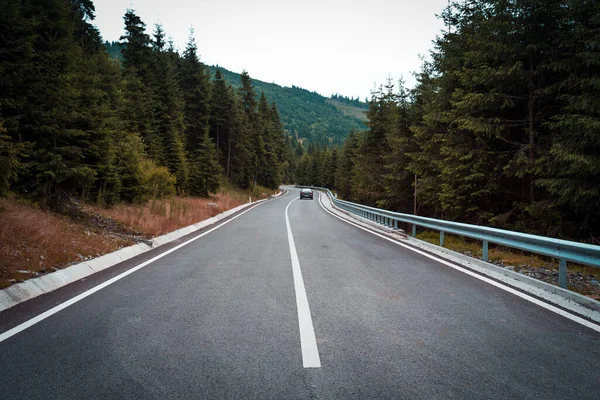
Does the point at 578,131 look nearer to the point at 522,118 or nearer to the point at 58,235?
the point at 522,118

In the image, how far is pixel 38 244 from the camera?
6.97 metres

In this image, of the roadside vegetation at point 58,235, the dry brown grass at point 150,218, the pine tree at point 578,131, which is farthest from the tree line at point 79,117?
the pine tree at point 578,131

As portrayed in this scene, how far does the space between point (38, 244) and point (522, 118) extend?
1561 cm

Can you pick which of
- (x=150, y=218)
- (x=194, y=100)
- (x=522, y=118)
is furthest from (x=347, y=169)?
(x=150, y=218)

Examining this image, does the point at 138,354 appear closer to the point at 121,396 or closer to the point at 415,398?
the point at 121,396

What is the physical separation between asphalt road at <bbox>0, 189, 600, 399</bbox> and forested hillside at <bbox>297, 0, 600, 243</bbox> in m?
6.19

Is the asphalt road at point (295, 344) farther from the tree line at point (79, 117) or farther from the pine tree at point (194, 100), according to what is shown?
the pine tree at point (194, 100)

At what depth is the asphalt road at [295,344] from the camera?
2.69 meters

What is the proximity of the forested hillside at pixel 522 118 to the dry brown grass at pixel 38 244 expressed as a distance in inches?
476

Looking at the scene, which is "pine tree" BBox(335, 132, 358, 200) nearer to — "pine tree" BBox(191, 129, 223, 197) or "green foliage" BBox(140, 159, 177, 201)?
"pine tree" BBox(191, 129, 223, 197)

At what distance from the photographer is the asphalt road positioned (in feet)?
8.83

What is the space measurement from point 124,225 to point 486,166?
13.5 meters

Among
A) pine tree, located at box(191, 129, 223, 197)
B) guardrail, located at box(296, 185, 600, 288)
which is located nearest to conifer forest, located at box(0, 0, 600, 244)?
guardrail, located at box(296, 185, 600, 288)

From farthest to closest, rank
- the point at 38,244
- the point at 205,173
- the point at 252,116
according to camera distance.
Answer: the point at 252,116
the point at 205,173
the point at 38,244
